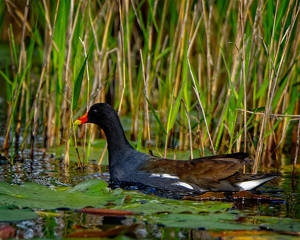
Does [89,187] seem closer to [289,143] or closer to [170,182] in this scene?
[170,182]

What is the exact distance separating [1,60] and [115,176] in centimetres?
773

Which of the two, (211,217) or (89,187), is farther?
(89,187)

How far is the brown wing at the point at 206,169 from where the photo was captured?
177 inches

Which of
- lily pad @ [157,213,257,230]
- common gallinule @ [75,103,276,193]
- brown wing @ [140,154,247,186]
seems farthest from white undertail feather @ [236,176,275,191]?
lily pad @ [157,213,257,230]

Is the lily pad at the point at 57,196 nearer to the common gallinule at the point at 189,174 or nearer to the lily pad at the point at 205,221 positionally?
the lily pad at the point at 205,221

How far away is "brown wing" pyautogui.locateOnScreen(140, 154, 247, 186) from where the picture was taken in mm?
4500

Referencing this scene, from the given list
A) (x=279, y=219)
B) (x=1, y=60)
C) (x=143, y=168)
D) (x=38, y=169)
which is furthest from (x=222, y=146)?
(x=1, y=60)

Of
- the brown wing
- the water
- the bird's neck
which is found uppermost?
the bird's neck

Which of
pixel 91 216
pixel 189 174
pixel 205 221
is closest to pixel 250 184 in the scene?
pixel 189 174

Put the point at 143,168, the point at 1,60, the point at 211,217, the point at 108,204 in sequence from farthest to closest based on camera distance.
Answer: the point at 1,60 < the point at 143,168 < the point at 108,204 < the point at 211,217

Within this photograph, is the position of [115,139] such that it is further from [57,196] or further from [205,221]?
[205,221]

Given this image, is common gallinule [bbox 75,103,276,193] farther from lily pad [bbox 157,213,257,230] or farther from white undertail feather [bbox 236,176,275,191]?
lily pad [bbox 157,213,257,230]

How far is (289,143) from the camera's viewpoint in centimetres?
688

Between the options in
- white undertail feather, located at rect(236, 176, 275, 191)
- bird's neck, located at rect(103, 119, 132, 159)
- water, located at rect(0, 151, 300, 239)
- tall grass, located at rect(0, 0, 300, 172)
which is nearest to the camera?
water, located at rect(0, 151, 300, 239)
